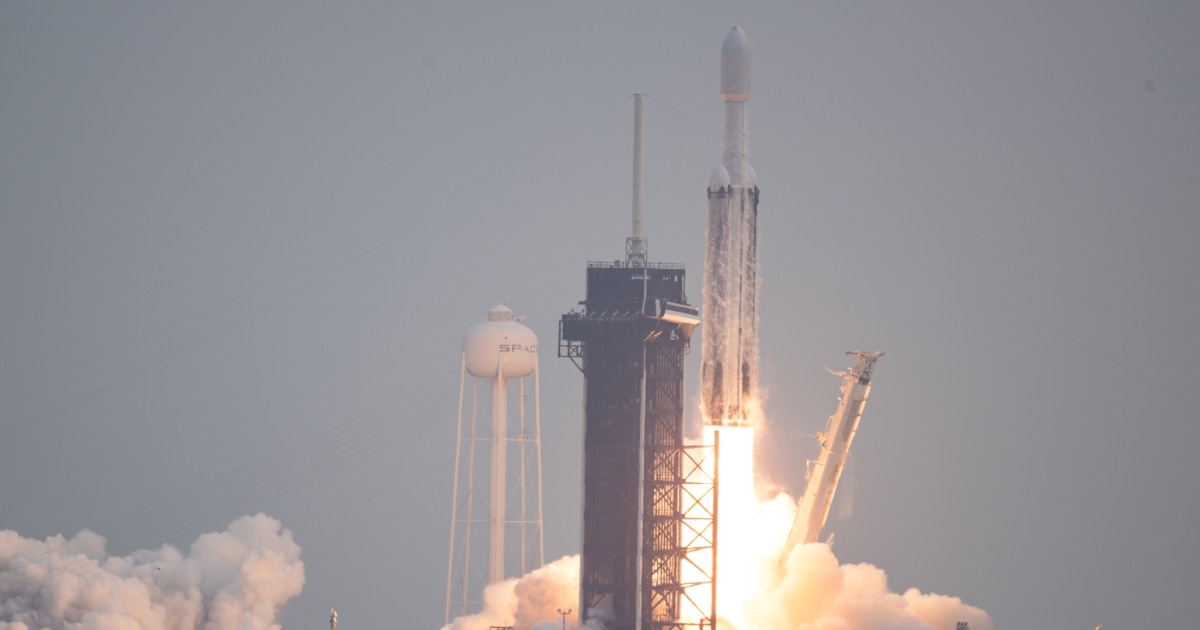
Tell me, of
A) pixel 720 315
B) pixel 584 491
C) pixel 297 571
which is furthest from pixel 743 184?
pixel 297 571

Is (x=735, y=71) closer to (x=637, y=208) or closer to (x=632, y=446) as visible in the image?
(x=637, y=208)

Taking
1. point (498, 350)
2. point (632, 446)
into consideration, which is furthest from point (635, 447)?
point (498, 350)

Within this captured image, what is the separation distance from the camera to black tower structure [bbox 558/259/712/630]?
353 feet

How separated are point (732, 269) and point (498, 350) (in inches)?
525

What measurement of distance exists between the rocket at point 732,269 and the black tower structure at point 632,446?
7.72ft

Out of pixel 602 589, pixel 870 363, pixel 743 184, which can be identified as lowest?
pixel 602 589

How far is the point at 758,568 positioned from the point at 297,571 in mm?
Result: 24007

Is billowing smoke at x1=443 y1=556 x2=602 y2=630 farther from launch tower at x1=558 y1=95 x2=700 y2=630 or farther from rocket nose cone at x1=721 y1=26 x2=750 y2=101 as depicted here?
rocket nose cone at x1=721 y1=26 x2=750 y2=101

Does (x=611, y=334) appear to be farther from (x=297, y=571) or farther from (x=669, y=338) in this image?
(x=297, y=571)

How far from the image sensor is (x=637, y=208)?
361 feet

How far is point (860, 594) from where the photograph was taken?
110 metres

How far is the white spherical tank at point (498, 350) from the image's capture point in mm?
118875

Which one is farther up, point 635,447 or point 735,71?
point 735,71

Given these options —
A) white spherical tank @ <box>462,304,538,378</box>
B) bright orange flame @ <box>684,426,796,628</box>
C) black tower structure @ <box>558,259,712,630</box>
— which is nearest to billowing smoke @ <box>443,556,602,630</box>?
black tower structure @ <box>558,259,712,630</box>
